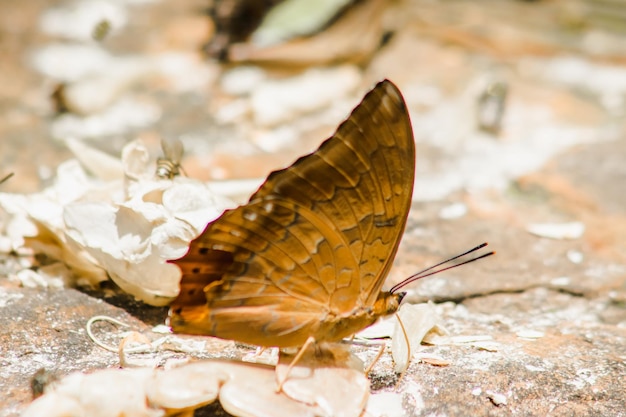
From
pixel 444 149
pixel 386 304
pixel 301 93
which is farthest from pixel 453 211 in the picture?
pixel 386 304

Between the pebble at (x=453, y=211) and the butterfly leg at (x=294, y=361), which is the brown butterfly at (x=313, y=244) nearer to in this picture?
the butterfly leg at (x=294, y=361)

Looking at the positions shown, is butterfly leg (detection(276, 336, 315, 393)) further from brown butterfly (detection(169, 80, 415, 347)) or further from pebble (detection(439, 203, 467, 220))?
pebble (detection(439, 203, 467, 220))

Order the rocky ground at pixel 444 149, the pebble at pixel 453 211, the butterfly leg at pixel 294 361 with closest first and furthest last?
1. the butterfly leg at pixel 294 361
2. the rocky ground at pixel 444 149
3. the pebble at pixel 453 211

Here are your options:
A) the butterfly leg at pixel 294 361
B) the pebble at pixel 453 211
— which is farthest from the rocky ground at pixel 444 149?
the butterfly leg at pixel 294 361

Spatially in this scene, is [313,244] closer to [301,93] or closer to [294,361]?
[294,361]

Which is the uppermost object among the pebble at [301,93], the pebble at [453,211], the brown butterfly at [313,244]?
the brown butterfly at [313,244]
